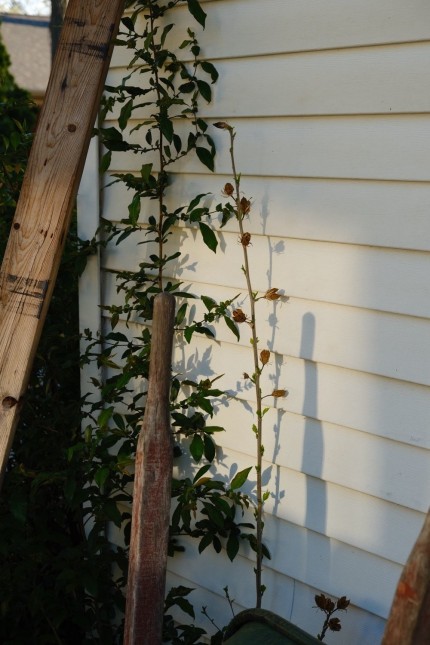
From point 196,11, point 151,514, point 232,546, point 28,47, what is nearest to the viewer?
point 151,514

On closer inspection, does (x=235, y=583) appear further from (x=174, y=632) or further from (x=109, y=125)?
(x=109, y=125)

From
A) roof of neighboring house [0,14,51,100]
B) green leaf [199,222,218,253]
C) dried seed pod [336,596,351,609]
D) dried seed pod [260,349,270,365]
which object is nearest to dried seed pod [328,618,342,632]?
dried seed pod [336,596,351,609]

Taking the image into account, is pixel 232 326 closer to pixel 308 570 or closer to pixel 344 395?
pixel 344 395

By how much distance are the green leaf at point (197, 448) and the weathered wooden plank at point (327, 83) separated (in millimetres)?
974

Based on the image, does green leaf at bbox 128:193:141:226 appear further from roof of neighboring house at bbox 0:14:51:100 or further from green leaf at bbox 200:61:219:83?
roof of neighboring house at bbox 0:14:51:100

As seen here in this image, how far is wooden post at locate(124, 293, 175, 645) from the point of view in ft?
5.84

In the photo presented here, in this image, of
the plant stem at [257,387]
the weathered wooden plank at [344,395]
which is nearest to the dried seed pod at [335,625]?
the plant stem at [257,387]

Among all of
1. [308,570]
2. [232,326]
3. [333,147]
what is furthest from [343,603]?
[333,147]

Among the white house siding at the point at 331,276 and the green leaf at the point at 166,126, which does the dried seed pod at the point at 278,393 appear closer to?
the white house siding at the point at 331,276

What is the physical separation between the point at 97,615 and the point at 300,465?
3.30ft

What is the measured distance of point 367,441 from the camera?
2.39 metres

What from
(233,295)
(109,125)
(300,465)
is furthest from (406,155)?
(109,125)

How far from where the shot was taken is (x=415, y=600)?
1.26 metres

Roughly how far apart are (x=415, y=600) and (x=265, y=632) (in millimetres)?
626
